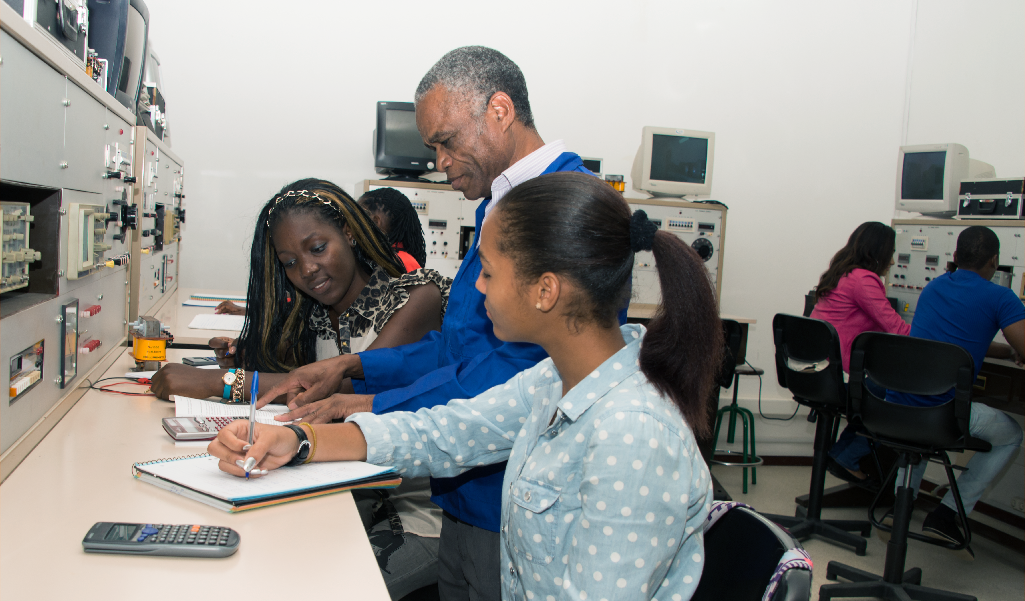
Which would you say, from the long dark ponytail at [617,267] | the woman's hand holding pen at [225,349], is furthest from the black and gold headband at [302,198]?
the long dark ponytail at [617,267]

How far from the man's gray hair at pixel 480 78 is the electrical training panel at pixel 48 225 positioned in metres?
0.70

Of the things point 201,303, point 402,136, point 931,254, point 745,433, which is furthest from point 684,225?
point 201,303

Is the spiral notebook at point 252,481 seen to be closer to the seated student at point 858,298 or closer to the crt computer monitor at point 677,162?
the seated student at point 858,298

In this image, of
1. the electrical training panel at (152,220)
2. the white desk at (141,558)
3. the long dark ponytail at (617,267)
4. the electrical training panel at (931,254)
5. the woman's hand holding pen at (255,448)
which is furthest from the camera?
the electrical training panel at (931,254)

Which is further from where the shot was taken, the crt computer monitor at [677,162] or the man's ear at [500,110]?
the crt computer monitor at [677,162]

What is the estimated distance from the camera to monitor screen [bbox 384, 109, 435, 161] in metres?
3.97

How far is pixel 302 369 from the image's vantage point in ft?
5.00

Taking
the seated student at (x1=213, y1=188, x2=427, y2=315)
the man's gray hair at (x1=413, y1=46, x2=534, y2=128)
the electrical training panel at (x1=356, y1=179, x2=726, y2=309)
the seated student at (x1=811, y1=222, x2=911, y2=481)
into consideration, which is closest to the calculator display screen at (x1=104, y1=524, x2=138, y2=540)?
the man's gray hair at (x1=413, y1=46, x2=534, y2=128)

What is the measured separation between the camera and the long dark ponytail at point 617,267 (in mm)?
908

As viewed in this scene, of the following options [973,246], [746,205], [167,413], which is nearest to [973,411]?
[973,246]

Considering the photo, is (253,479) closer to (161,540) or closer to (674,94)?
(161,540)

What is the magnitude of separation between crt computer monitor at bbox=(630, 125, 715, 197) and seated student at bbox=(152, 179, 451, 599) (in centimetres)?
263

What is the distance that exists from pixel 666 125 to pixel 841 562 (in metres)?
2.96

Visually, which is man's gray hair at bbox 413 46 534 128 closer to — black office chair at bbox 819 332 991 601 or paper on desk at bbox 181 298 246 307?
black office chair at bbox 819 332 991 601
